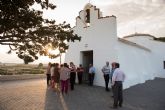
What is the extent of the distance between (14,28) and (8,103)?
12.2 feet

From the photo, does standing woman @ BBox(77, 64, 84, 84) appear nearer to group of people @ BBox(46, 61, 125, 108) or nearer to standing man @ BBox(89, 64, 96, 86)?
group of people @ BBox(46, 61, 125, 108)

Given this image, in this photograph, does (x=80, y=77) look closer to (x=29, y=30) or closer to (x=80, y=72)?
(x=80, y=72)

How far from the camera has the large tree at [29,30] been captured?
1150cm

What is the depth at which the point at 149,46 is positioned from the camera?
32.2 meters

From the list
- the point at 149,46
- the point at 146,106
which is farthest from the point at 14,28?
the point at 149,46

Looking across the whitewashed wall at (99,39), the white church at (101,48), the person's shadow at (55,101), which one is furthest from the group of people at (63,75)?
the white church at (101,48)

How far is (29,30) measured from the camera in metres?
13.1

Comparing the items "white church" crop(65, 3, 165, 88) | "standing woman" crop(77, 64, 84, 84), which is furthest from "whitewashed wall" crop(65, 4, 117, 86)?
"standing woman" crop(77, 64, 84, 84)

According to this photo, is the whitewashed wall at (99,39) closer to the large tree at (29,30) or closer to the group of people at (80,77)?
the group of people at (80,77)

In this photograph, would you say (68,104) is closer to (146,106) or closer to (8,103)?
(8,103)

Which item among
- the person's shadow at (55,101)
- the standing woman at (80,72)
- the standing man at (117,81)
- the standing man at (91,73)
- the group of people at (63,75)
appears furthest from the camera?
the standing woman at (80,72)

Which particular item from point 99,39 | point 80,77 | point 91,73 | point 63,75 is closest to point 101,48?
point 99,39

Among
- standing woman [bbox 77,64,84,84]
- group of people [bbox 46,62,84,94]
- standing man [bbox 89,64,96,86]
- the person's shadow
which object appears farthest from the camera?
standing woman [bbox 77,64,84,84]

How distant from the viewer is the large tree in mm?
11500
